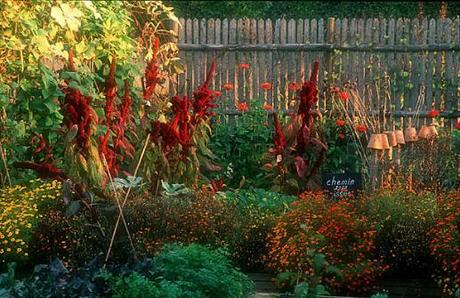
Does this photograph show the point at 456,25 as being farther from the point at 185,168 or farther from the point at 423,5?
the point at 423,5

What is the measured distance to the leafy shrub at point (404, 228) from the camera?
318 inches

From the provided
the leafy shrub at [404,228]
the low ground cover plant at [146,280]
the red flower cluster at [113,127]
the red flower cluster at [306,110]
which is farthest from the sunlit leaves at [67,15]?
the low ground cover plant at [146,280]

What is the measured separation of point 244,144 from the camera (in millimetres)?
12539

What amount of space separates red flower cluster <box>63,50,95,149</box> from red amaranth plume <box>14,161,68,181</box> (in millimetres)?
333

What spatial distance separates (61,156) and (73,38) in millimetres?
1336

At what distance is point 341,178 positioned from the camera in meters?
9.81

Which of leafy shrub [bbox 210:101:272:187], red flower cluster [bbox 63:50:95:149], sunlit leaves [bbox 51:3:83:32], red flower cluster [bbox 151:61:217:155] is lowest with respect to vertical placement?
leafy shrub [bbox 210:101:272:187]

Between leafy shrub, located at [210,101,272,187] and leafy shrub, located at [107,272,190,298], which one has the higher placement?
leafy shrub, located at [107,272,190,298]

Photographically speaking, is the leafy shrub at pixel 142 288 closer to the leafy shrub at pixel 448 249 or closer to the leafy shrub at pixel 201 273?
the leafy shrub at pixel 201 273

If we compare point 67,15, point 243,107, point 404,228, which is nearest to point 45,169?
point 67,15

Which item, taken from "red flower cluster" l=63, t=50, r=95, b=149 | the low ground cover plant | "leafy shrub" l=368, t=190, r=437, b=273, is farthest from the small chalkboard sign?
the low ground cover plant

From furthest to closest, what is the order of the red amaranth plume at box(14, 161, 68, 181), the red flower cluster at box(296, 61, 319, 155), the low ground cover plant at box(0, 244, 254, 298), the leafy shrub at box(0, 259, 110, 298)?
1. the red flower cluster at box(296, 61, 319, 155)
2. the red amaranth plume at box(14, 161, 68, 181)
3. the leafy shrub at box(0, 259, 110, 298)
4. the low ground cover plant at box(0, 244, 254, 298)

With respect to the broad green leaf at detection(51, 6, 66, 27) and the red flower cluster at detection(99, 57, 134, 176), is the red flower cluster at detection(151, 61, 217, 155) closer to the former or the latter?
the red flower cluster at detection(99, 57, 134, 176)

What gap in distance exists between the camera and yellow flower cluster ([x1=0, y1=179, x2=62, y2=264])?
27.5 feet
